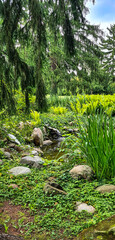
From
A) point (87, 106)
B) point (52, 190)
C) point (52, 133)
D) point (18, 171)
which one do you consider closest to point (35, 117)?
point (52, 133)

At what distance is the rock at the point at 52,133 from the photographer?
6.37m

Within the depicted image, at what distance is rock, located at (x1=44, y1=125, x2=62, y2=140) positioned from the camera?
637 cm

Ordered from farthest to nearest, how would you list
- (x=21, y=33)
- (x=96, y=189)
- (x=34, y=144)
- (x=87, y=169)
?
(x=34, y=144) < (x=21, y=33) < (x=87, y=169) < (x=96, y=189)

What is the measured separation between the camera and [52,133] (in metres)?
6.49

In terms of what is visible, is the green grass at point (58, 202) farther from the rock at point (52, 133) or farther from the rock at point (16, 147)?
the rock at point (52, 133)

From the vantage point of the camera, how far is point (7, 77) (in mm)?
2754

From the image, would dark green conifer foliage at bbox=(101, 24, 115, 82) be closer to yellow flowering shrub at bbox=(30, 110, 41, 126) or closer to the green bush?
yellow flowering shrub at bbox=(30, 110, 41, 126)

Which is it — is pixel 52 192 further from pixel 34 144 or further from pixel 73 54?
pixel 34 144

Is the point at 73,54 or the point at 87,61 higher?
the point at 87,61

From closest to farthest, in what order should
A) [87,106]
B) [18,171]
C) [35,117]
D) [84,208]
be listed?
1. [84,208]
2. [18,171]
3. [35,117]
4. [87,106]

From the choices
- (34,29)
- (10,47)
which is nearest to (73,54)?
(34,29)

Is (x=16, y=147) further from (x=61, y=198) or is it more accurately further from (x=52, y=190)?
(x=61, y=198)

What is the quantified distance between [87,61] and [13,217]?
5.43 meters

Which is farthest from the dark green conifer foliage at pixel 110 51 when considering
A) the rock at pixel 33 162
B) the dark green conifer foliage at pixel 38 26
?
the rock at pixel 33 162
